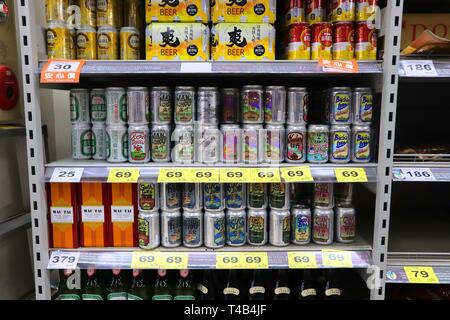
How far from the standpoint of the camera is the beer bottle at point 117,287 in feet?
4.64

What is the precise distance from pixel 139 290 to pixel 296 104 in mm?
978

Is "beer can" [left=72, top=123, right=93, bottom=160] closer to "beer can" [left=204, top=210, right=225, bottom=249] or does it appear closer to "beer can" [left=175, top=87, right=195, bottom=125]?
"beer can" [left=175, top=87, right=195, bottom=125]

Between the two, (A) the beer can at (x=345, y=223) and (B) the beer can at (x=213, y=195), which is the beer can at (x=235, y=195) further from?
Result: (A) the beer can at (x=345, y=223)

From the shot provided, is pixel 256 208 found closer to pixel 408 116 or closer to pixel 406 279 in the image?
pixel 406 279

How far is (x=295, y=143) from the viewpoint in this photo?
134cm

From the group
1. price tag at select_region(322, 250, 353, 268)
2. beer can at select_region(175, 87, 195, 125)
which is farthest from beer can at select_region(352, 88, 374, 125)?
beer can at select_region(175, 87, 195, 125)

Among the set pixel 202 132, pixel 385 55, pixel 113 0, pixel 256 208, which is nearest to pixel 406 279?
pixel 256 208

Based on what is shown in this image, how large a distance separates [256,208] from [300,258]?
249 mm

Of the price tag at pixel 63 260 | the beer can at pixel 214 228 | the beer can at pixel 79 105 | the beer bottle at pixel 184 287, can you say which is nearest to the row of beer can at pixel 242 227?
the beer can at pixel 214 228

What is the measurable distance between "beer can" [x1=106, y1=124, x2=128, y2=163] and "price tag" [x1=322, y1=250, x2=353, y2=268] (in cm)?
85

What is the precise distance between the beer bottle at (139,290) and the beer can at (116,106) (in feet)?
2.03

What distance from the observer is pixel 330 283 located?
1.48 metres

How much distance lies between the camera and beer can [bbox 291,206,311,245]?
1.39m

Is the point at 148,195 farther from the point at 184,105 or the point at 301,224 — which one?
the point at 301,224
